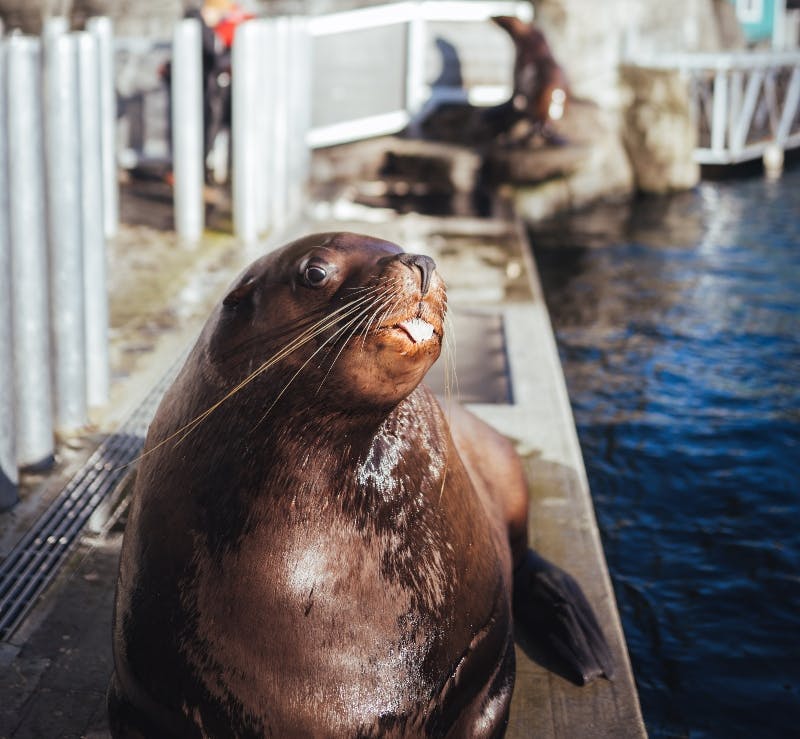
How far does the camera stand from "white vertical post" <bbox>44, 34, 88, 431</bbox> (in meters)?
4.93

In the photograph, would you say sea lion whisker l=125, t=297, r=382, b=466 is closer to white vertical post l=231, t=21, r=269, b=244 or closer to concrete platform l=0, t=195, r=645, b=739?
concrete platform l=0, t=195, r=645, b=739

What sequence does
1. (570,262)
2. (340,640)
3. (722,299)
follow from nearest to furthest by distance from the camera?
(340,640) → (722,299) → (570,262)

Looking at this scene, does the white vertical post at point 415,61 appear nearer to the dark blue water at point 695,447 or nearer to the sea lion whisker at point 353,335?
the dark blue water at point 695,447

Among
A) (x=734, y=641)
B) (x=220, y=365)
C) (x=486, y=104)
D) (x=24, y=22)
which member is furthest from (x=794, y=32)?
(x=220, y=365)

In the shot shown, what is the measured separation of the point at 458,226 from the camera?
10.4 m

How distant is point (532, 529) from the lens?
4.36m

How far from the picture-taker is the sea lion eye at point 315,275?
2.56 m

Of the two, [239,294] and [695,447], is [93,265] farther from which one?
[695,447]

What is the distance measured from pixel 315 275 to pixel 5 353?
2098 mm

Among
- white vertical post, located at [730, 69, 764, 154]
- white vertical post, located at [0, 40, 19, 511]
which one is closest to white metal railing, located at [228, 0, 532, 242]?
white vertical post, located at [730, 69, 764, 154]

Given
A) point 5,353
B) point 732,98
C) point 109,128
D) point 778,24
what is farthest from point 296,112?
point 778,24

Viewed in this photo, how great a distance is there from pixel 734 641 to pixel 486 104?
11.7 metres

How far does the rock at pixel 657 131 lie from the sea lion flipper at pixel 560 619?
1196 centimetres

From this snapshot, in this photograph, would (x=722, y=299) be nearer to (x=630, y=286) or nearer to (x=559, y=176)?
(x=630, y=286)
